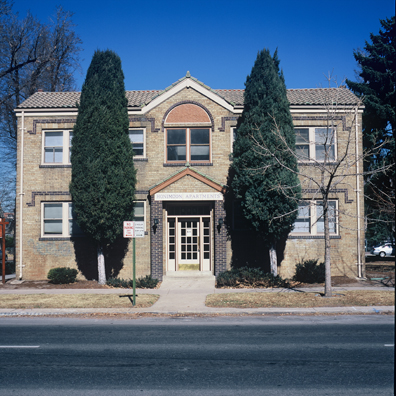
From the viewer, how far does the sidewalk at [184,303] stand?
1263 centimetres

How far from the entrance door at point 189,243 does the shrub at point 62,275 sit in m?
4.22

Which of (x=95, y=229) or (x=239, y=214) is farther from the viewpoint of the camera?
(x=239, y=214)

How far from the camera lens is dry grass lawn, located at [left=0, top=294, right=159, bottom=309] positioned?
13.8 metres

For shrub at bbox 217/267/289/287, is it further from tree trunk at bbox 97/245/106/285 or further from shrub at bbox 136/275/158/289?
tree trunk at bbox 97/245/106/285

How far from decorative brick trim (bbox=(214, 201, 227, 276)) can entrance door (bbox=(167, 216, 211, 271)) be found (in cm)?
86

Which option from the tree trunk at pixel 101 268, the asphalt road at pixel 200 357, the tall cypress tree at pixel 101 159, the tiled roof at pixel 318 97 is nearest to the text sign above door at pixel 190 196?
the tall cypress tree at pixel 101 159

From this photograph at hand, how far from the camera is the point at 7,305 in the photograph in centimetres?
1389

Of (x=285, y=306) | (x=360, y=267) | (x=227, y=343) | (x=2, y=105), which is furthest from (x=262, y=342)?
(x=2, y=105)

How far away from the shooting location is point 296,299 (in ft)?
46.4

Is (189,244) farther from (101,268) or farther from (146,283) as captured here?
(101,268)

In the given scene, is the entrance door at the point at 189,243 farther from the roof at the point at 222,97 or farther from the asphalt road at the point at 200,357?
the asphalt road at the point at 200,357

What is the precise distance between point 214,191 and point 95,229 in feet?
17.2

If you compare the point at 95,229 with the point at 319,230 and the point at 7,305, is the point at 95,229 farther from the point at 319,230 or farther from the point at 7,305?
the point at 319,230

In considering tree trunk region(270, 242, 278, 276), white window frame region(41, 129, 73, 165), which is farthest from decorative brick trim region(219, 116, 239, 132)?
white window frame region(41, 129, 73, 165)
